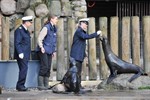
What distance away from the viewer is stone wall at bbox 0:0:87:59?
16.8 metres

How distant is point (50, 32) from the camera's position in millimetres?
12445

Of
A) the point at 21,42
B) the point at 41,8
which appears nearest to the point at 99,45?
the point at 21,42

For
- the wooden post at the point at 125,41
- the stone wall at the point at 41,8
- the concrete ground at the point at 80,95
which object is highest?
the stone wall at the point at 41,8

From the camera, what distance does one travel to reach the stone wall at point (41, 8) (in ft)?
55.2

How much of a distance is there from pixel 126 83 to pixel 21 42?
266 centimetres

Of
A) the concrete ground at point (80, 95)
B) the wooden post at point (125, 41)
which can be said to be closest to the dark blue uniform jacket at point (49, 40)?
the concrete ground at point (80, 95)

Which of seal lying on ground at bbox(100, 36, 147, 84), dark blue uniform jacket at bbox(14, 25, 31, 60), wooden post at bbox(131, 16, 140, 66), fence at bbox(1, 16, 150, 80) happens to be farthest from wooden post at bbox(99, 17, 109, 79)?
dark blue uniform jacket at bbox(14, 25, 31, 60)

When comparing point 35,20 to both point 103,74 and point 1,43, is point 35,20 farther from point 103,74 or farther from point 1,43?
point 103,74

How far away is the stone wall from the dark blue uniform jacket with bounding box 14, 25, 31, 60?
14.2 ft

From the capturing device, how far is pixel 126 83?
12312mm

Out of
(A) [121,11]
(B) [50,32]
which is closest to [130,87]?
(B) [50,32]

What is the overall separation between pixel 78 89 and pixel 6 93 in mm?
1654

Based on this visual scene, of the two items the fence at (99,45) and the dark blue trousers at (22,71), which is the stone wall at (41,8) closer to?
the fence at (99,45)

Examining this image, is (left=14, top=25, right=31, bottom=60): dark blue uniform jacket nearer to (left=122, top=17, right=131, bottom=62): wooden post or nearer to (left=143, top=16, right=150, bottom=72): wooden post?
(left=122, top=17, right=131, bottom=62): wooden post
